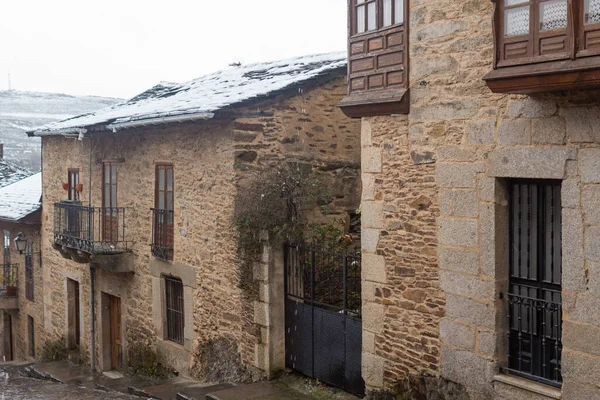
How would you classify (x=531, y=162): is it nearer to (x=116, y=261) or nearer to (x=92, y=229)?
(x=116, y=261)

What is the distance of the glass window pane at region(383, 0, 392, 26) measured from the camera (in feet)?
24.9

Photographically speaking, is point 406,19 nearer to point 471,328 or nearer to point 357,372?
point 471,328

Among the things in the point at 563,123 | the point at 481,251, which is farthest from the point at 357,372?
the point at 563,123

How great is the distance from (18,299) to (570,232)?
55.0ft

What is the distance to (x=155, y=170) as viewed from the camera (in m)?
11.9

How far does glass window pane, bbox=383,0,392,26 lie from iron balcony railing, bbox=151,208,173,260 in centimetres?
537

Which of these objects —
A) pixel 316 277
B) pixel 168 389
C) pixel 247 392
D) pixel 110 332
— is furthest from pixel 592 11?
pixel 110 332

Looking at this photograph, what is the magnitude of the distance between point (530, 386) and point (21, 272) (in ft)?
51.5

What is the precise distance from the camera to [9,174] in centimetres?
2359

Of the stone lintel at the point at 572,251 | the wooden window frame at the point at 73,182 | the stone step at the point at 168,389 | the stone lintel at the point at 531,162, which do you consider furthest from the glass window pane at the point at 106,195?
the stone lintel at the point at 572,251

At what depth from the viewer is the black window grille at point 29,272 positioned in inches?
721

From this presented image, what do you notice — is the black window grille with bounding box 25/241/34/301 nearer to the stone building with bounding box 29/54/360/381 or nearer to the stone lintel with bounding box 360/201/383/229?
the stone building with bounding box 29/54/360/381

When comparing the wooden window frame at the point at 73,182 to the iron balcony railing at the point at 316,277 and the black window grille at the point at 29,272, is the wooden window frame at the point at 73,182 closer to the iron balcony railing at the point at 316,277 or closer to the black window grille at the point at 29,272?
the black window grille at the point at 29,272

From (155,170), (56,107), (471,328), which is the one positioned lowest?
(471,328)
